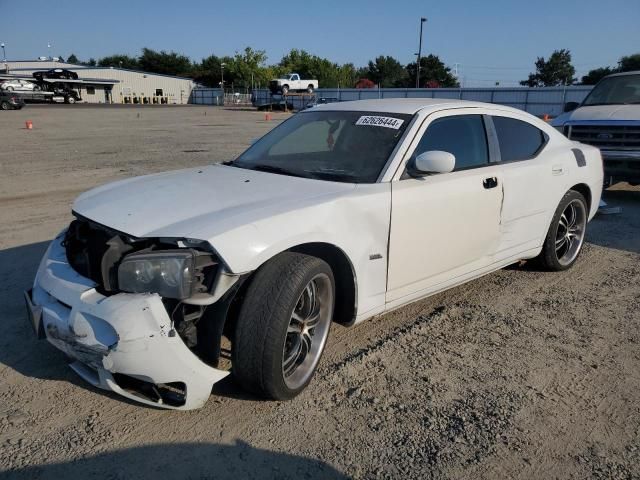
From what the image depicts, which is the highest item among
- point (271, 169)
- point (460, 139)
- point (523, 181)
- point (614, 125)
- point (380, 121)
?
point (380, 121)

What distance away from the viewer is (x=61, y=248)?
320cm

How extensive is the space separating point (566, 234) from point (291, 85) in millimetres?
50889

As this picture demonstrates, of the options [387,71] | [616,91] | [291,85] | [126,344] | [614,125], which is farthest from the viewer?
[387,71]

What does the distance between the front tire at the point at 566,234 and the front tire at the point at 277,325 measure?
9.13ft

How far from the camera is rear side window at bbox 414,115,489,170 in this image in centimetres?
375

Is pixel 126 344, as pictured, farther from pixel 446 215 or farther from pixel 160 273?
pixel 446 215

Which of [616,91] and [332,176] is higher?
[616,91]

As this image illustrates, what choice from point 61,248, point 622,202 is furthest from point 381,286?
point 622,202

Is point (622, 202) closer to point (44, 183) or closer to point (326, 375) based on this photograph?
point (326, 375)


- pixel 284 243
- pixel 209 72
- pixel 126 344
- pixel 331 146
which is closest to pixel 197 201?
pixel 284 243

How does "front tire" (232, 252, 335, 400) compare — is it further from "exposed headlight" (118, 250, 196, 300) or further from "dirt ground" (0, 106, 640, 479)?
"exposed headlight" (118, 250, 196, 300)

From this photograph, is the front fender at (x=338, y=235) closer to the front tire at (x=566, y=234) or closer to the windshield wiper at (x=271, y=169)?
the windshield wiper at (x=271, y=169)

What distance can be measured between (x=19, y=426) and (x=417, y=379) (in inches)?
84.6

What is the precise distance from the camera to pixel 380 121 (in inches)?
150
